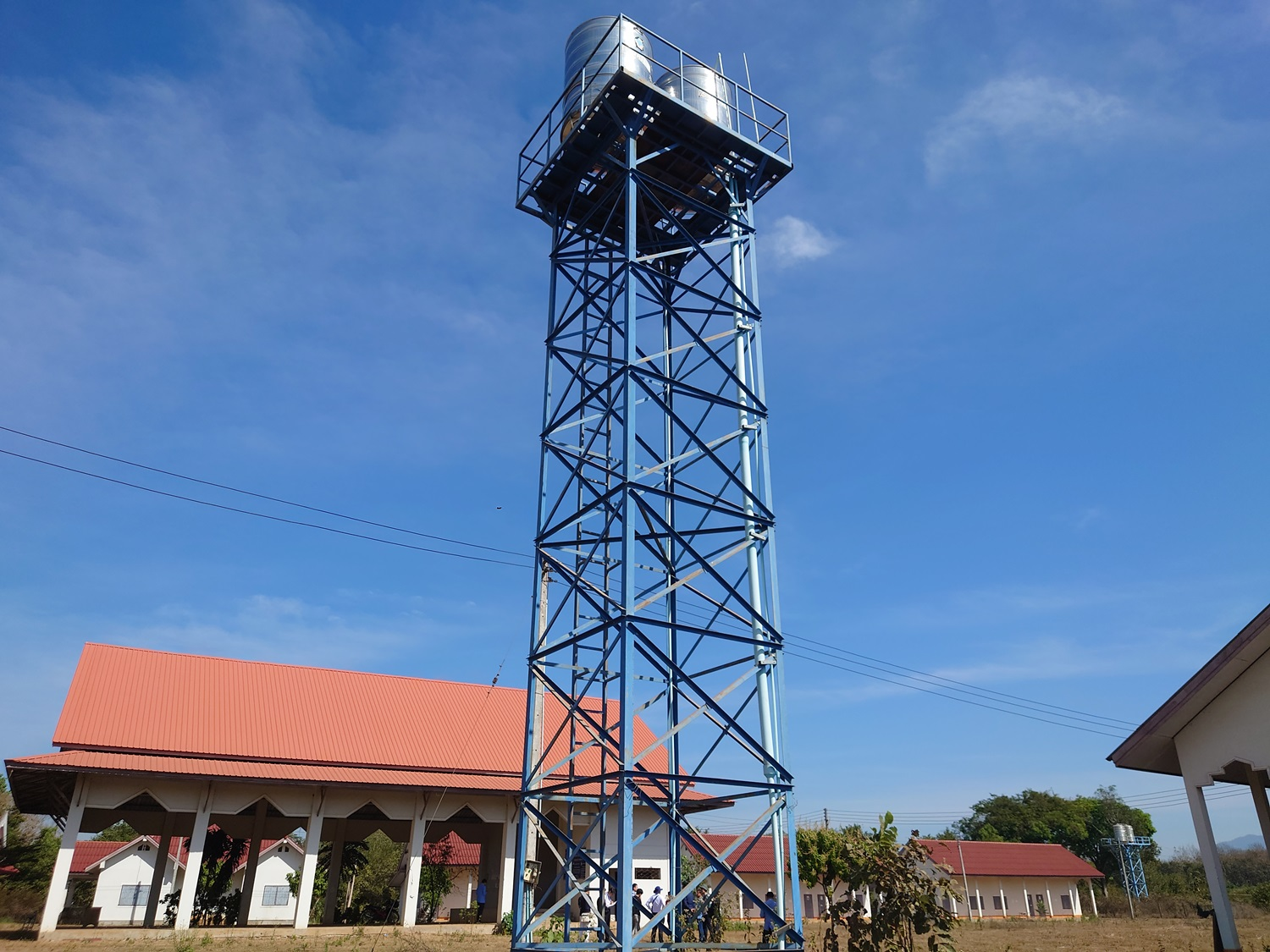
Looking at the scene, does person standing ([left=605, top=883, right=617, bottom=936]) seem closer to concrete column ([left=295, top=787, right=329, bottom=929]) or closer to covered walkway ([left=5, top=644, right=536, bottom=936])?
covered walkway ([left=5, top=644, right=536, bottom=936])

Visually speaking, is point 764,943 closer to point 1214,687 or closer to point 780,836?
point 780,836

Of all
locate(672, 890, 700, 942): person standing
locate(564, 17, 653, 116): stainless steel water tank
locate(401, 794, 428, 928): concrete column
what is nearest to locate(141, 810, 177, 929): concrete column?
locate(401, 794, 428, 928): concrete column

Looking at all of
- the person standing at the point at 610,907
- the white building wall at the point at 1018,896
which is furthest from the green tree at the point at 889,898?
the white building wall at the point at 1018,896

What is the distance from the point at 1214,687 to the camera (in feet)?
37.0

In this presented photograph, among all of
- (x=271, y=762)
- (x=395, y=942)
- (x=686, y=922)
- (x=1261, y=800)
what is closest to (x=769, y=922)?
(x=686, y=922)

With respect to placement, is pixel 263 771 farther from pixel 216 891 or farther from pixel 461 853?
pixel 461 853

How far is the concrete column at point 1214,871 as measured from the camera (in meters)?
11.1

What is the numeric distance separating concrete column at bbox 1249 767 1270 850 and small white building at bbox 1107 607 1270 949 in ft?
0.20

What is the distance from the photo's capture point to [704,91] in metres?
16.6

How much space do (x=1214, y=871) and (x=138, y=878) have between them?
5184 centimetres

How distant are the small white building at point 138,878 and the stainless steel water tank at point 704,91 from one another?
141 ft

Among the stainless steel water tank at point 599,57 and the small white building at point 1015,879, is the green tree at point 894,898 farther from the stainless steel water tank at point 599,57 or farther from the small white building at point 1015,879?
the small white building at point 1015,879

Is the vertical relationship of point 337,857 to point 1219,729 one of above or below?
below

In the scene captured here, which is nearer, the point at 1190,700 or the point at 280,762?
the point at 1190,700
